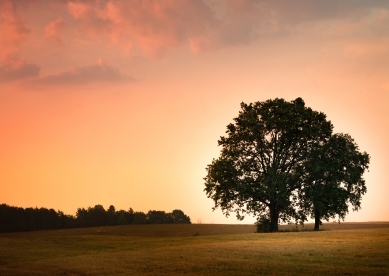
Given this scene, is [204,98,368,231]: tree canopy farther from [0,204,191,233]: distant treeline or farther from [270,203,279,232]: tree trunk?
[0,204,191,233]: distant treeline

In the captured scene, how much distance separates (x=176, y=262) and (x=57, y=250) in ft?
76.6

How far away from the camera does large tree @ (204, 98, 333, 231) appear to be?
7525 cm

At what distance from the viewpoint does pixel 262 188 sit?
73.2 meters

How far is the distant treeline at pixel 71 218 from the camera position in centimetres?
14388

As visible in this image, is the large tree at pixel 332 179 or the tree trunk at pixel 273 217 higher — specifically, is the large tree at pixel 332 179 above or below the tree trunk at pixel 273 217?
above

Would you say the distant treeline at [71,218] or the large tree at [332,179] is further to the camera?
the distant treeline at [71,218]

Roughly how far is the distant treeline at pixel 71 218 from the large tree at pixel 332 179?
97.2 m

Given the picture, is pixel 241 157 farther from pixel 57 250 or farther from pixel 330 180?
pixel 57 250

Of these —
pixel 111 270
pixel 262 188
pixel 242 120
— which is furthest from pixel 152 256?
pixel 242 120

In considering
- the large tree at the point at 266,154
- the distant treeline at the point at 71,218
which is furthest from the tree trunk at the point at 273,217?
the distant treeline at the point at 71,218

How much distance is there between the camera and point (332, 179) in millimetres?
74500

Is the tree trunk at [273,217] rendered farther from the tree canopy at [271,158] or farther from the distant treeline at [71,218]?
the distant treeline at [71,218]

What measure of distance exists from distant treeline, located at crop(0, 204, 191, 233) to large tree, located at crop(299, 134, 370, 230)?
97.2m

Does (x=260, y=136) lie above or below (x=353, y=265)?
above
